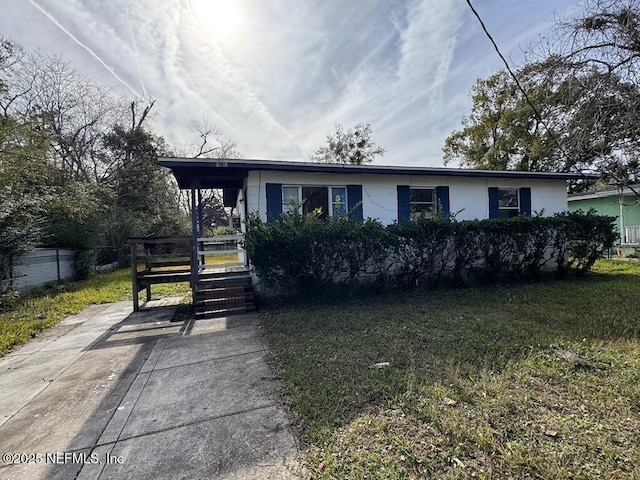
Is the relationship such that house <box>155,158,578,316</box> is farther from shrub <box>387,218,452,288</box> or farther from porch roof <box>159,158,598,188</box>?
shrub <box>387,218,452,288</box>

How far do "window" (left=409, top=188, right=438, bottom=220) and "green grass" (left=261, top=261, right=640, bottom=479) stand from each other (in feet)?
12.7

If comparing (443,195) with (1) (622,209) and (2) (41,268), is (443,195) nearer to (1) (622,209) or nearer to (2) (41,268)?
(1) (622,209)

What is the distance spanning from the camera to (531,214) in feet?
30.5

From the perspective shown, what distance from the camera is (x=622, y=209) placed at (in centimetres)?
1395

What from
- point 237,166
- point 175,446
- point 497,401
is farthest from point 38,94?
point 497,401

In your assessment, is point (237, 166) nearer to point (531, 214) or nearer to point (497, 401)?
point (497, 401)

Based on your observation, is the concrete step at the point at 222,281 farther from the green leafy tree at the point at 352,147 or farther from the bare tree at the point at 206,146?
the green leafy tree at the point at 352,147

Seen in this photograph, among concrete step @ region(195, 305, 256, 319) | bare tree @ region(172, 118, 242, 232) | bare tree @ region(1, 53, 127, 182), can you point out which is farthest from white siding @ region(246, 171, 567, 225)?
bare tree @ region(172, 118, 242, 232)

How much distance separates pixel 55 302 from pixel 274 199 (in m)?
5.92

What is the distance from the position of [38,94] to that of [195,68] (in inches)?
504

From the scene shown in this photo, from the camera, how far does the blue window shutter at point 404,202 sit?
825 cm

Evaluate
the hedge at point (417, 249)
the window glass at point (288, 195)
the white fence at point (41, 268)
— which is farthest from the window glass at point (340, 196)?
the white fence at point (41, 268)

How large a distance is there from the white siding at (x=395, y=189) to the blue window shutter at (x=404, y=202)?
100mm

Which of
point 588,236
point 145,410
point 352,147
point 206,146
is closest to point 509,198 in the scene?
point 588,236
